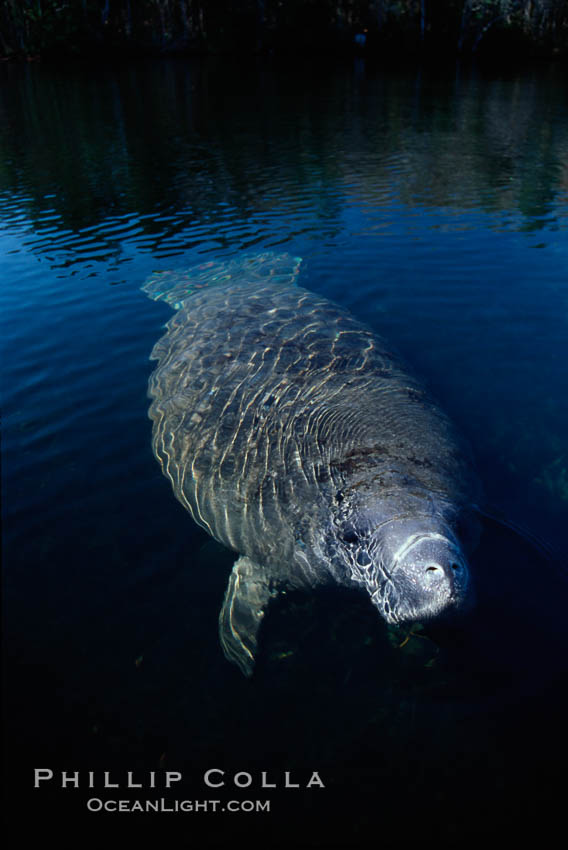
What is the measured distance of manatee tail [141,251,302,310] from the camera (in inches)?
348

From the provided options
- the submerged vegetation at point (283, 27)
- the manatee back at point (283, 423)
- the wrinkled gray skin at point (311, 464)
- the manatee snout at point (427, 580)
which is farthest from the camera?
the submerged vegetation at point (283, 27)

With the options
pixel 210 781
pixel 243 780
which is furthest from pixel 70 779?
pixel 243 780

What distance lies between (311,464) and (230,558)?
1.17 m

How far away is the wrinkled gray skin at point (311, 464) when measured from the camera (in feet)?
11.4

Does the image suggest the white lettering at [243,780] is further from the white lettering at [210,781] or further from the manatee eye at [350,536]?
the manatee eye at [350,536]

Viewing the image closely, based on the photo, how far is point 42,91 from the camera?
118ft

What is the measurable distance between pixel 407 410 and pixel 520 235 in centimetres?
897

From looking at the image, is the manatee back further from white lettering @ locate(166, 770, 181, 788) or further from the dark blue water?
white lettering @ locate(166, 770, 181, 788)

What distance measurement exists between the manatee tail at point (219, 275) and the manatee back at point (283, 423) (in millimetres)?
2186

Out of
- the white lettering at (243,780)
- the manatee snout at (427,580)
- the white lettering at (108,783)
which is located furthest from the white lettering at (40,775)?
the manatee snout at (427,580)

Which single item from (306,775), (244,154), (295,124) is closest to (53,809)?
(306,775)

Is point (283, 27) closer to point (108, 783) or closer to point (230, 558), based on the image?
point (230, 558)

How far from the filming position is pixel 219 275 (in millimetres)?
9383

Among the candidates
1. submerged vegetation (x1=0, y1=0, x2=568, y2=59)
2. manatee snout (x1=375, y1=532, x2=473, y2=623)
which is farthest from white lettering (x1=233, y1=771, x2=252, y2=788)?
submerged vegetation (x1=0, y1=0, x2=568, y2=59)
